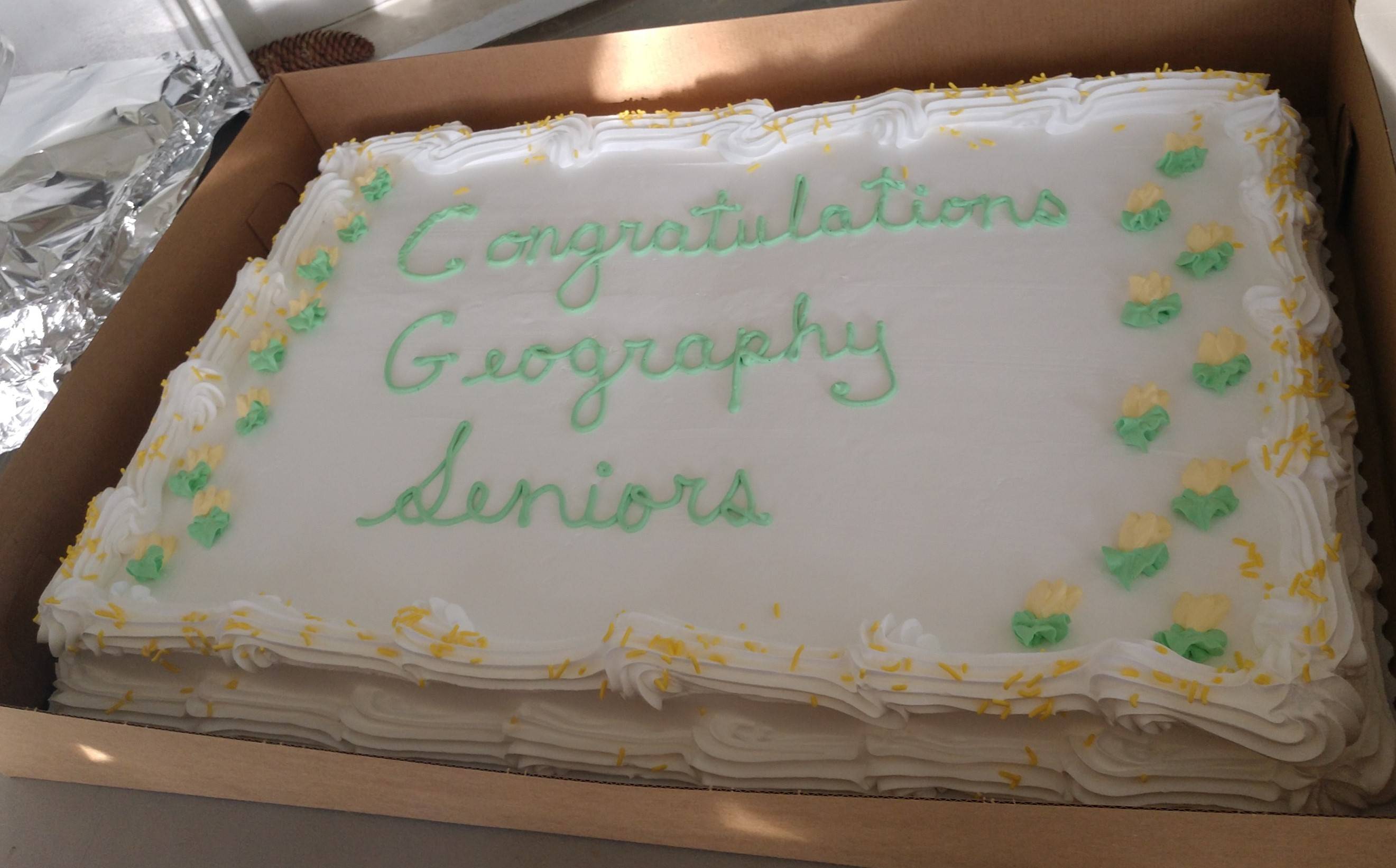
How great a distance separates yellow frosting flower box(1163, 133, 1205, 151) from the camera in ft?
5.78

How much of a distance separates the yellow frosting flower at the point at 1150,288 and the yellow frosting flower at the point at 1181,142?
13.0 inches

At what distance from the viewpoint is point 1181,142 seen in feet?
5.78

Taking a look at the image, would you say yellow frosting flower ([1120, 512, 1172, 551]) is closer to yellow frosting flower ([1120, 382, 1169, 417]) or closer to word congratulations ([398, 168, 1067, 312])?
yellow frosting flower ([1120, 382, 1169, 417])

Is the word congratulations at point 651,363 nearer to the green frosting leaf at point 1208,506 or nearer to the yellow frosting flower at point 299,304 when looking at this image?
the yellow frosting flower at point 299,304

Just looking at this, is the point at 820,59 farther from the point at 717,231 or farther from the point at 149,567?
the point at 149,567

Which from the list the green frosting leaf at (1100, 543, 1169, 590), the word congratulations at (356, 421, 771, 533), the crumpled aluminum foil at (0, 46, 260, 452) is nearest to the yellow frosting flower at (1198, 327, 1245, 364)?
the green frosting leaf at (1100, 543, 1169, 590)

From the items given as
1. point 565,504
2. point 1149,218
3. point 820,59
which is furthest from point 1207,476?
point 820,59

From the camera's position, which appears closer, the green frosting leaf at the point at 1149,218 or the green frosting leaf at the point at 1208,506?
the green frosting leaf at the point at 1208,506

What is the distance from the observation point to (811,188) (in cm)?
193

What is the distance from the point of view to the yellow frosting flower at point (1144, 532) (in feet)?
4.28

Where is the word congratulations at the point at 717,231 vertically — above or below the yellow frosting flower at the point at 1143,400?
above

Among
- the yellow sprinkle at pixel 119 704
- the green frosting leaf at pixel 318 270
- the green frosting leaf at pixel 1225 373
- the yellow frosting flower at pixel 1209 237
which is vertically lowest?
the yellow sprinkle at pixel 119 704

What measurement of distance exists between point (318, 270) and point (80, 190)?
50cm

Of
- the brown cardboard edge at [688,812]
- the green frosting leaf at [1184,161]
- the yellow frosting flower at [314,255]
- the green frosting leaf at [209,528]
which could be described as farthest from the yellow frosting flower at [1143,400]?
the yellow frosting flower at [314,255]
